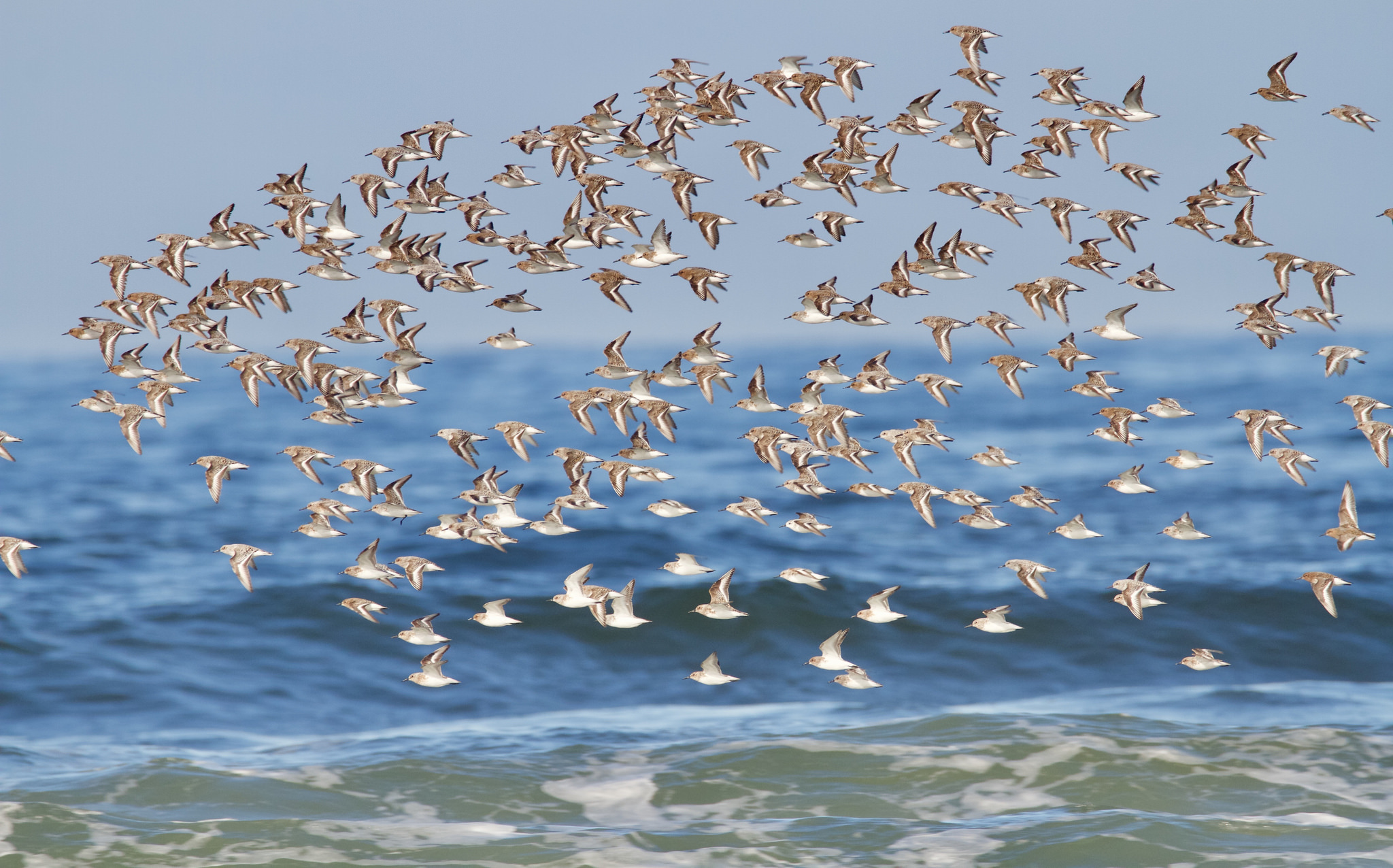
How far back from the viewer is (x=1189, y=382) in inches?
4205

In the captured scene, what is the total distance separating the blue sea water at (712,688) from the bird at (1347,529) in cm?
568

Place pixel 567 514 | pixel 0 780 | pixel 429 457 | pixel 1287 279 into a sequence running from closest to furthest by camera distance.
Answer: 1. pixel 1287 279
2. pixel 0 780
3. pixel 567 514
4. pixel 429 457

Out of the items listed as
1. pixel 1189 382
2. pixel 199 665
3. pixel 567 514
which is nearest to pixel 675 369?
pixel 199 665

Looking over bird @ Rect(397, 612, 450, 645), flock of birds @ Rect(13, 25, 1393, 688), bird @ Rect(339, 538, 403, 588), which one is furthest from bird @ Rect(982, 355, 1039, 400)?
bird @ Rect(339, 538, 403, 588)

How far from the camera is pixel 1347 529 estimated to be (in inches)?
993

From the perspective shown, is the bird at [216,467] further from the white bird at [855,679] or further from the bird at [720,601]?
the white bird at [855,679]

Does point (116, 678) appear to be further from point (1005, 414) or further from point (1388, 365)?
point (1388, 365)

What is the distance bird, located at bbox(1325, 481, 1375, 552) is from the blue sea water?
5678mm

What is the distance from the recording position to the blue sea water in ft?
90.7

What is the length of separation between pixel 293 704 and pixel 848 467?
140 feet

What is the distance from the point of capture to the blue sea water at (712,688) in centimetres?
2766

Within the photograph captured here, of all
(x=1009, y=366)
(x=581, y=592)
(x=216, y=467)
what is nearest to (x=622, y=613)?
(x=581, y=592)

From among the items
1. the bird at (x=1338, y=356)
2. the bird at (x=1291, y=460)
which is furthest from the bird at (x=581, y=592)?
the bird at (x=1338, y=356)

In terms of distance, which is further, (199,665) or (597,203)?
(199,665)
